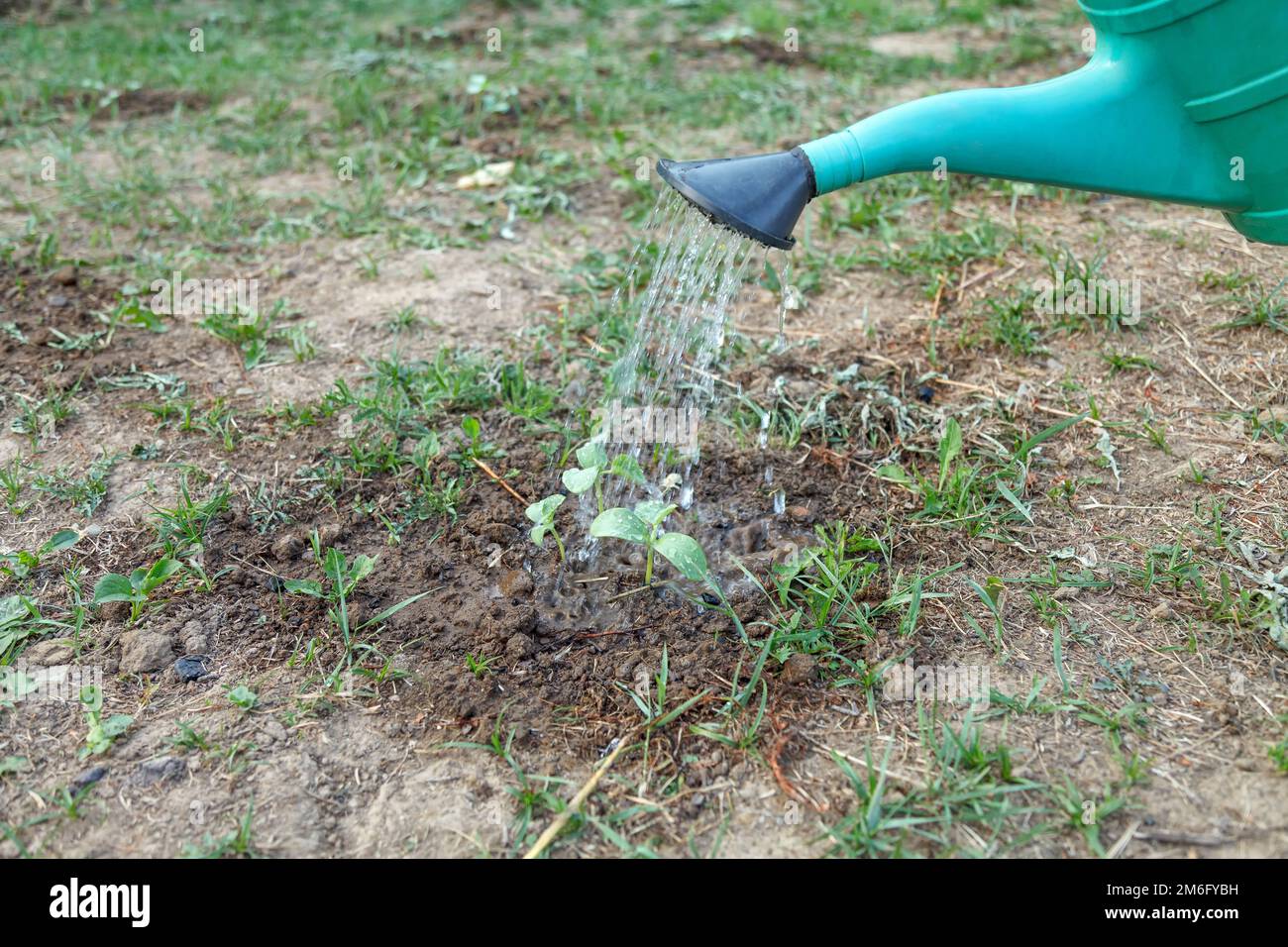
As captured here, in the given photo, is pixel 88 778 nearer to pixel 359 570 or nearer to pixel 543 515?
pixel 359 570

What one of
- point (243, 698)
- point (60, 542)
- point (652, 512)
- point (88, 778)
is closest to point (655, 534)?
point (652, 512)

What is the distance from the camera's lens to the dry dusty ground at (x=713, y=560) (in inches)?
62.4

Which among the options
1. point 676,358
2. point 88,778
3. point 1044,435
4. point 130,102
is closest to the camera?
point 88,778

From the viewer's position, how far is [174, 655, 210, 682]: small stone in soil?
1795 mm

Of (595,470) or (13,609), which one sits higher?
(595,470)

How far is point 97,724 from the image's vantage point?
1694 millimetres

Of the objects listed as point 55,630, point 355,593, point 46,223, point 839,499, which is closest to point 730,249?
point 839,499

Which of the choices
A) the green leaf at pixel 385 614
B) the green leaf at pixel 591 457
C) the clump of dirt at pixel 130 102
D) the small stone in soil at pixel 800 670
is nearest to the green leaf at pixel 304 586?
the green leaf at pixel 385 614

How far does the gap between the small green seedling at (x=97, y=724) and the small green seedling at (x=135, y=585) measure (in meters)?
0.17

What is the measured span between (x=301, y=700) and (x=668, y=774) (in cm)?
63

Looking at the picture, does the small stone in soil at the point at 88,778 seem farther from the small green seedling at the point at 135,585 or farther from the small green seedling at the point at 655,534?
the small green seedling at the point at 655,534

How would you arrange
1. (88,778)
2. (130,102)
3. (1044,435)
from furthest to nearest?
(130,102), (1044,435), (88,778)

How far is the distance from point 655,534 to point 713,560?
0.73 ft

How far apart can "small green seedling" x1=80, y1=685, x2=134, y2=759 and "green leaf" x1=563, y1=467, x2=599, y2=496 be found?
0.84 metres
